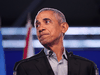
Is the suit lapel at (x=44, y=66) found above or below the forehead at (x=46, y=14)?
below

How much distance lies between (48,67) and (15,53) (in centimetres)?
132

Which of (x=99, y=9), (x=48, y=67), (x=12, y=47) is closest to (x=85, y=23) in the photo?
(x=99, y=9)

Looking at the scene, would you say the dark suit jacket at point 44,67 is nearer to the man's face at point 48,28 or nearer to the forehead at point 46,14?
the man's face at point 48,28

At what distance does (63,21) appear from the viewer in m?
1.05

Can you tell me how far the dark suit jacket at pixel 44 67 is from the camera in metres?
0.93

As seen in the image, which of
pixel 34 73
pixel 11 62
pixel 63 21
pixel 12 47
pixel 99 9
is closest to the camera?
pixel 34 73

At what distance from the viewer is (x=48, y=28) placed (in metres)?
0.97

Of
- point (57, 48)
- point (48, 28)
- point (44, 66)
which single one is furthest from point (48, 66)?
point (48, 28)

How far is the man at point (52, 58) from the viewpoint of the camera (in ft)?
3.09

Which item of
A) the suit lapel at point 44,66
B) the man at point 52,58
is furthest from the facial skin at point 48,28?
the suit lapel at point 44,66

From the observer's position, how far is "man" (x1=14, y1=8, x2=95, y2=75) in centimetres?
94

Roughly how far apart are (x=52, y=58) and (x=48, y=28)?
8.0 inches

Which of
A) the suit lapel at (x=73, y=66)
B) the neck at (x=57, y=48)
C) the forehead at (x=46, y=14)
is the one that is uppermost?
the forehead at (x=46, y=14)

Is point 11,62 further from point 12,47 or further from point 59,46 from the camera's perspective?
point 59,46
